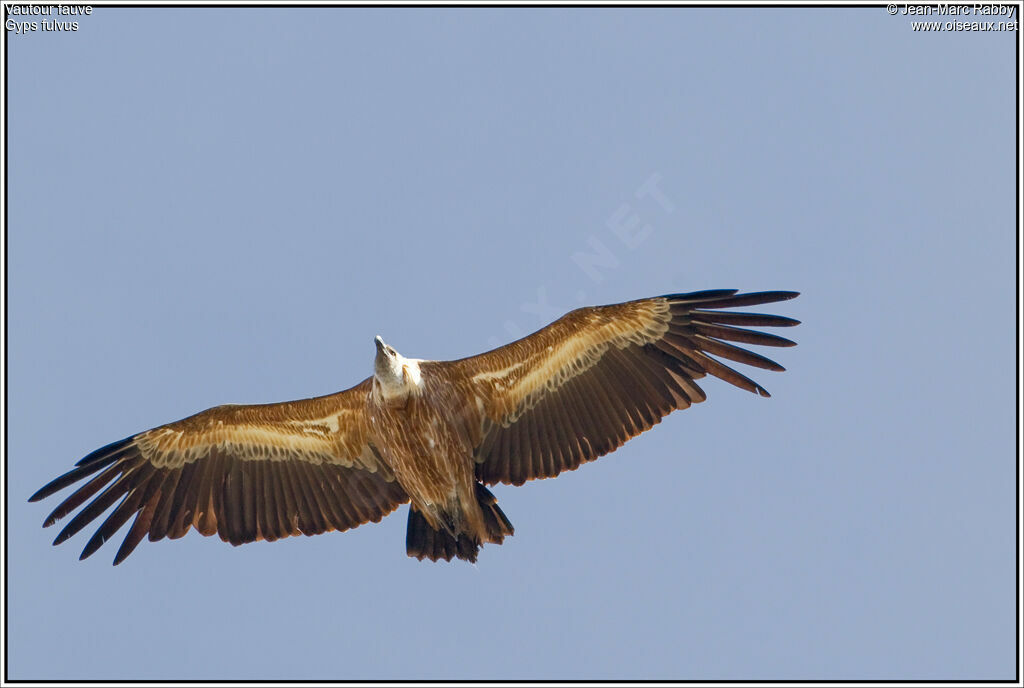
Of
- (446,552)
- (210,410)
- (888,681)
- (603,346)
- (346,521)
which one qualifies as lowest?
(888,681)

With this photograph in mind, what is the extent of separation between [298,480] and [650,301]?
495 centimetres

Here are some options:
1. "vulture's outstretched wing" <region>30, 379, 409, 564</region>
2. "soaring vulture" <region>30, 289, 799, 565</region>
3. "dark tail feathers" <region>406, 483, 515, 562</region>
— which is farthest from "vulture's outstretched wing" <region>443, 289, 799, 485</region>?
"vulture's outstretched wing" <region>30, 379, 409, 564</region>

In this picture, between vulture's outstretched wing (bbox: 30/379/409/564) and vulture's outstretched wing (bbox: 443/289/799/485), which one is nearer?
vulture's outstretched wing (bbox: 443/289/799/485)

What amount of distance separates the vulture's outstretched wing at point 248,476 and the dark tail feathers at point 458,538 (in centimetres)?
64

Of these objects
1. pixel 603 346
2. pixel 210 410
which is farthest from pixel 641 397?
pixel 210 410

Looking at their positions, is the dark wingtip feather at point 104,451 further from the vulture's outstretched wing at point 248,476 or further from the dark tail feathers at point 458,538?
the dark tail feathers at point 458,538

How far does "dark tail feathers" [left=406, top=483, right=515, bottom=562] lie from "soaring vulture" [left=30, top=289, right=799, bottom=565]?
0.05 feet

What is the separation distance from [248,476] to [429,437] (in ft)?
8.22

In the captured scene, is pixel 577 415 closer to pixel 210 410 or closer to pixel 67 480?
pixel 210 410

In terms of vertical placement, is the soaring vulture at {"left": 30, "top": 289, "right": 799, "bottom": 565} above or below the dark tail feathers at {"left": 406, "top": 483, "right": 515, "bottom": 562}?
above

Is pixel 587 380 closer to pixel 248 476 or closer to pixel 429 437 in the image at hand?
pixel 429 437

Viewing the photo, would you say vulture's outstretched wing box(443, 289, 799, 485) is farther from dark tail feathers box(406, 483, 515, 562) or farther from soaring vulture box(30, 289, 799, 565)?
dark tail feathers box(406, 483, 515, 562)

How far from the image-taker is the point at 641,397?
12.7 meters

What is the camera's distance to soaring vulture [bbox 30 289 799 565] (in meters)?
12.5
